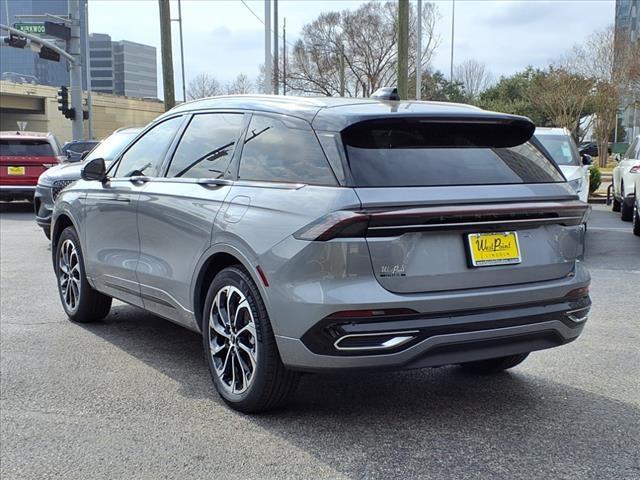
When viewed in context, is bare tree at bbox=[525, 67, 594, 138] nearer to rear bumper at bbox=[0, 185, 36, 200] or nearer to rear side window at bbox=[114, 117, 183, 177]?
rear bumper at bbox=[0, 185, 36, 200]

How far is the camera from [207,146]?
485 cm

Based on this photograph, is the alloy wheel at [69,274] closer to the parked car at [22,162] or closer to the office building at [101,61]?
the parked car at [22,162]

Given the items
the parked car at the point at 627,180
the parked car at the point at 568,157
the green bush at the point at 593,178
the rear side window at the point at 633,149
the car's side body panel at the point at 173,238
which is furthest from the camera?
the green bush at the point at 593,178

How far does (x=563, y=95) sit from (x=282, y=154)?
37.3 metres

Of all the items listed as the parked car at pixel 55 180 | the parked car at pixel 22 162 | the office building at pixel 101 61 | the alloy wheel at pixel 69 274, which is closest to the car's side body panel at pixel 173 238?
the alloy wheel at pixel 69 274

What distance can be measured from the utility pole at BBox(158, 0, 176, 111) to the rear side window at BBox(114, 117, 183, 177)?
16.9 metres

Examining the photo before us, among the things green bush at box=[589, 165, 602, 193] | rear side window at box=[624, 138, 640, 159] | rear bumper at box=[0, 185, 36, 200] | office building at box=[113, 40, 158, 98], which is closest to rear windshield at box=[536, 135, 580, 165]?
rear side window at box=[624, 138, 640, 159]

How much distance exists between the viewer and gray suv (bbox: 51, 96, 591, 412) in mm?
3615

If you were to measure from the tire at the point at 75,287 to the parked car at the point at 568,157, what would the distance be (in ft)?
23.9

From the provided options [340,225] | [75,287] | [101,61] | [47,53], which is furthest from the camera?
[101,61]

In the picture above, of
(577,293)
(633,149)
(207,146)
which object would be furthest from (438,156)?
(633,149)

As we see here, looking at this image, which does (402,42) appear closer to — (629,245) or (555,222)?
(629,245)

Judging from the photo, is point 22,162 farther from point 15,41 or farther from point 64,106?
point 64,106

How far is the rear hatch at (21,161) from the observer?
55.5 feet
